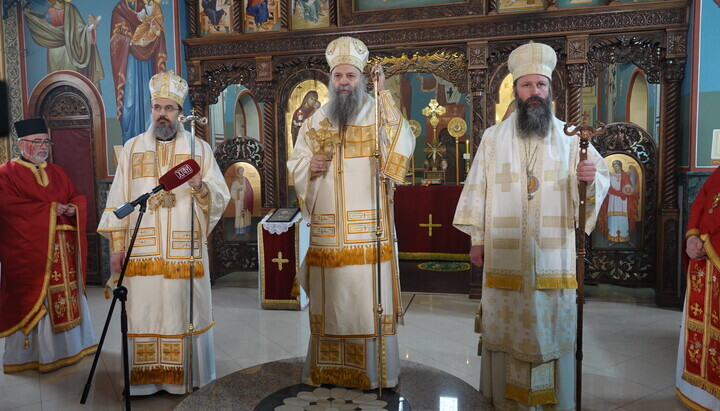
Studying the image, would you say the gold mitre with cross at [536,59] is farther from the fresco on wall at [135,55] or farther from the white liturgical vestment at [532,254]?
the fresco on wall at [135,55]

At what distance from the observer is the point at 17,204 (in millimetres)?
4434

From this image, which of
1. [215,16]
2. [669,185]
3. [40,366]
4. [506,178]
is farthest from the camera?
[215,16]

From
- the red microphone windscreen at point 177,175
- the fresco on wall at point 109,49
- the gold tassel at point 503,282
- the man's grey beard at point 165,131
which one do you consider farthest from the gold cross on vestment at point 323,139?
the fresco on wall at point 109,49

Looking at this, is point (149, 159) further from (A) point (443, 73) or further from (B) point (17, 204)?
(A) point (443, 73)

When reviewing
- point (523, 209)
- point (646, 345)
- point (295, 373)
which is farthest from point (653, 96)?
point (295, 373)

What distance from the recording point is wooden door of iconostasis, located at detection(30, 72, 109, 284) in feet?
24.6

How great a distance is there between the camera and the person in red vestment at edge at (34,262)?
174 inches

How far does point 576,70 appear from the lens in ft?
20.7

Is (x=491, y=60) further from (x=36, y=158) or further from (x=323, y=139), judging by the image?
(x=36, y=158)

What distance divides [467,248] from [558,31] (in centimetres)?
308

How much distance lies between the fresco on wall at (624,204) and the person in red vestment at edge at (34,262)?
19.4 ft

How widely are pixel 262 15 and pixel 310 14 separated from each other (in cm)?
65

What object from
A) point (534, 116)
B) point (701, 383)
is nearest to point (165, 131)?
point (534, 116)

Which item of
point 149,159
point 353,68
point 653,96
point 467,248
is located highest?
point 653,96
